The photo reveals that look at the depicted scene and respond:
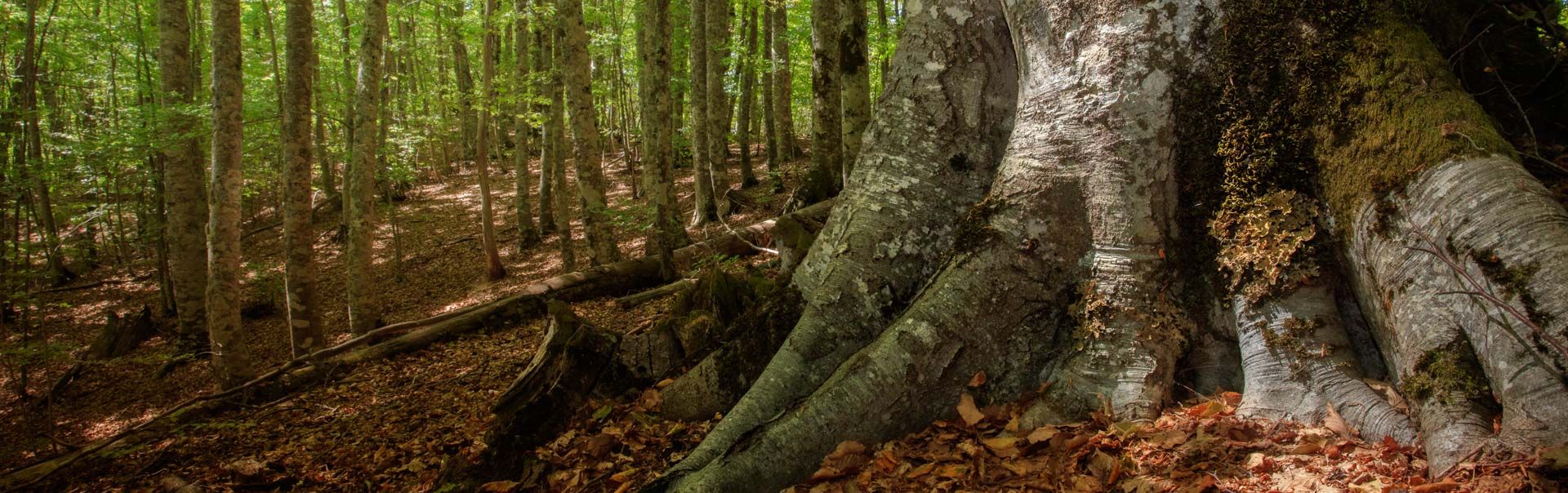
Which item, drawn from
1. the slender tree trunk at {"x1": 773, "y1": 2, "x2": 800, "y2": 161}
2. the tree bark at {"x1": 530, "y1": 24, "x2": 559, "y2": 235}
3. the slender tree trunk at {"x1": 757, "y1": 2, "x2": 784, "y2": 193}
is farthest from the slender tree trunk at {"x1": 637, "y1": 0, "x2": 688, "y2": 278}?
the slender tree trunk at {"x1": 773, "y1": 2, "x2": 800, "y2": 161}

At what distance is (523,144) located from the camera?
1329 cm

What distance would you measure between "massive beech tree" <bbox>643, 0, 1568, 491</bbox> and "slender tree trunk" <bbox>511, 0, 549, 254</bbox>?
8.56m

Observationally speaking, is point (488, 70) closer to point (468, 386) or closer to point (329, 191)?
point (468, 386)

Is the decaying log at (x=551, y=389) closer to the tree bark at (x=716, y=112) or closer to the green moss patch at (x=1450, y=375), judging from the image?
the green moss patch at (x=1450, y=375)

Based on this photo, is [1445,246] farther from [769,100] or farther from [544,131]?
[769,100]

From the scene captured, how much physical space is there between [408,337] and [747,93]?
1312 cm

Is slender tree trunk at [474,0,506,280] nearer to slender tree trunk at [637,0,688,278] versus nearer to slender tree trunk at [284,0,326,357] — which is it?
slender tree trunk at [637,0,688,278]

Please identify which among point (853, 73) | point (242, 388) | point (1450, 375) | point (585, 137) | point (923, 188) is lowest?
point (242, 388)

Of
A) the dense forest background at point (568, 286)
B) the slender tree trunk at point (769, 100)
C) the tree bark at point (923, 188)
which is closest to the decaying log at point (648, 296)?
the dense forest background at point (568, 286)

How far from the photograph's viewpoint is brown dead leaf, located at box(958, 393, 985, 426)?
2.91 metres

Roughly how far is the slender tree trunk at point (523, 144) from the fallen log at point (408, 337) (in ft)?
12.2

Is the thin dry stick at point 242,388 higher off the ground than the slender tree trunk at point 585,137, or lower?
lower

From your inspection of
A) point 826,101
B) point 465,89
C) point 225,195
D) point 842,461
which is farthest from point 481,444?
point 465,89

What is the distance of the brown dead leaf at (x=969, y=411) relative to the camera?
2910 millimetres
